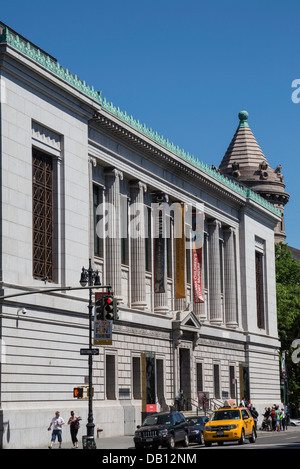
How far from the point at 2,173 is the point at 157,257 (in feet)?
64.4

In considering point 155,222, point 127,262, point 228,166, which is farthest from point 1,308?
point 228,166

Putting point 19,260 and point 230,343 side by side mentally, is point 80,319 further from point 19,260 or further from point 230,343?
point 230,343

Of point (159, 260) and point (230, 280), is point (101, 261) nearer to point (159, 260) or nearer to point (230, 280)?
point (159, 260)

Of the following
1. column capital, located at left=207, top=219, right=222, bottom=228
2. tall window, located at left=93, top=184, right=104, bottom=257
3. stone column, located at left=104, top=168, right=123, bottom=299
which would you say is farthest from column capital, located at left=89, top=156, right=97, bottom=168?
column capital, located at left=207, top=219, right=222, bottom=228

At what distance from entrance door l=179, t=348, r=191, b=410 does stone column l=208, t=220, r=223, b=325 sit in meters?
7.99

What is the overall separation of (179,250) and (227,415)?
73.4 feet

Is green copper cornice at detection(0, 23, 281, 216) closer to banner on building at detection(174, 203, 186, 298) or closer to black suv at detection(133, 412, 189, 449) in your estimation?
banner on building at detection(174, 203, 186, 298)

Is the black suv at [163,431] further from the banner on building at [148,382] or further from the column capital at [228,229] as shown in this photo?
the column capital at [228,229]

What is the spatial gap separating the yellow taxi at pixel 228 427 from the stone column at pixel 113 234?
13.9 metres

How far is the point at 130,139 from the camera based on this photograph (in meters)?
60.8

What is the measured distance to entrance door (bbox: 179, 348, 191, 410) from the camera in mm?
68188

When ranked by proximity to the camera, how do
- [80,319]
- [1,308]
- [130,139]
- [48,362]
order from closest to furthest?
[1,308] → [48,362] → [80,319] → [130,139]

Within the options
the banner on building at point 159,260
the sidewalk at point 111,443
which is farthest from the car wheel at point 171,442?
the banner on building at point 159,260

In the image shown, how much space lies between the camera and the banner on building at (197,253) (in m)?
69.9
